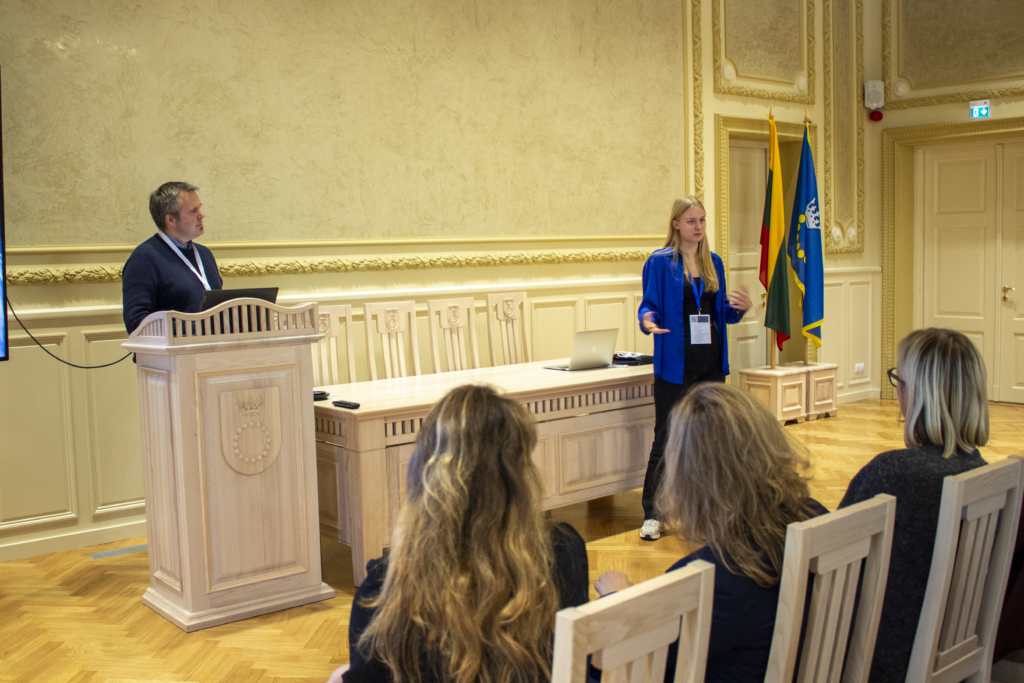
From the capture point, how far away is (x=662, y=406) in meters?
4.25

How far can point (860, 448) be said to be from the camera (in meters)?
6.09

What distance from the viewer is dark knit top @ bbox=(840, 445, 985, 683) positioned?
2008 millimetres

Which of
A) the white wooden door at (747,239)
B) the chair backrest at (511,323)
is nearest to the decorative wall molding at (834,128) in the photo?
the white wooden door at (747,239)

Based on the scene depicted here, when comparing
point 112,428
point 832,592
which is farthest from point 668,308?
point 112,428

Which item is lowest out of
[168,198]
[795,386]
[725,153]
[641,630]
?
[795,386]

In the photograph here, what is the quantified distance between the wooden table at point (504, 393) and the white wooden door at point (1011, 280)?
469 centimetres

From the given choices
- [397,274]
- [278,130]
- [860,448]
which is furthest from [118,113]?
[860,448]

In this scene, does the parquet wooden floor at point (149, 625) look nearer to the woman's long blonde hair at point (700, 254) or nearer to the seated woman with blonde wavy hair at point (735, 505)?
the seated woman with blonde wavy hair at point (735, 505)

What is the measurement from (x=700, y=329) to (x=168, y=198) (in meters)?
2.40

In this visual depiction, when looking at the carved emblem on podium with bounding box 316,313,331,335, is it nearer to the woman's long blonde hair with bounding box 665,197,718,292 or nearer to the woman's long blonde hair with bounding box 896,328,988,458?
the woman's long blonde hair with bounding box 665,197,718,292

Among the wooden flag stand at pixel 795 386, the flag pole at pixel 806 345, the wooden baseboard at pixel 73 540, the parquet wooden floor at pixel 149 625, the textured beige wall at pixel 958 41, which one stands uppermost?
the textured beige wall at pixel 958 41

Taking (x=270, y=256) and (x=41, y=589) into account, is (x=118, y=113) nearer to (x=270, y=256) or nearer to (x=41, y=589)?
(x=270, y=256)

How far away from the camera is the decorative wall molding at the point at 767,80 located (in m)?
7.03

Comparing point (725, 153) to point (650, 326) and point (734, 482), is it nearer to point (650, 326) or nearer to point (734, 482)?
point (650, 326)
